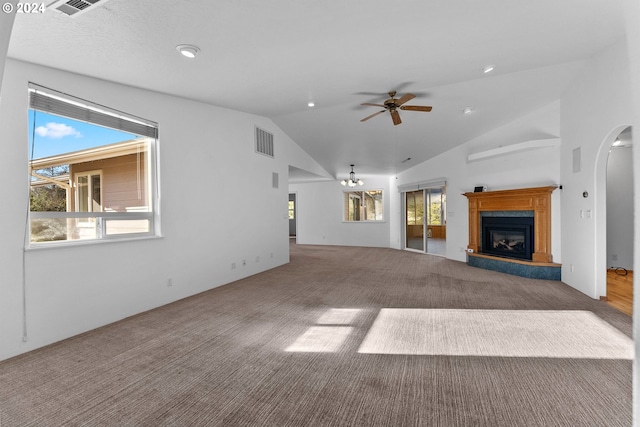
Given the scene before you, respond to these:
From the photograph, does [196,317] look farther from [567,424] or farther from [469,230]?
[469,230]

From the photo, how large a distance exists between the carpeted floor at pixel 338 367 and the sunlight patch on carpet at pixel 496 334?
0.02 meters

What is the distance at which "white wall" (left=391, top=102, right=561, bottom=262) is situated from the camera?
5.66 m

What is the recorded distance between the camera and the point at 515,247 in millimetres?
6254

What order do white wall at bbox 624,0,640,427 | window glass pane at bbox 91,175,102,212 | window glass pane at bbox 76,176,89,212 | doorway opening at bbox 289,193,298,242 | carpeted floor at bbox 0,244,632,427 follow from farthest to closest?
doorway opening at bbox 289,193,298,242
window glass pane at bbox 91,175,102,212
window glass pane at bbox 76,176,89,212
carpeted floor at bbox 0,244,632,427
white wall at bbox 624,0,640,427

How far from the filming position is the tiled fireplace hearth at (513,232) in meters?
5.66

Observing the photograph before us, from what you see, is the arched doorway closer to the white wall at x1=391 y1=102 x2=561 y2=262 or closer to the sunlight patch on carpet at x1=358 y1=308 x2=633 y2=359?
the white wall at x1=391 y1=102 x2=561 y2=262

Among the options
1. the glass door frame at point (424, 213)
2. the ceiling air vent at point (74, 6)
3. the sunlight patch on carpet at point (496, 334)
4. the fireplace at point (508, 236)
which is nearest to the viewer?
the ceiling air vent at point (74, 6)

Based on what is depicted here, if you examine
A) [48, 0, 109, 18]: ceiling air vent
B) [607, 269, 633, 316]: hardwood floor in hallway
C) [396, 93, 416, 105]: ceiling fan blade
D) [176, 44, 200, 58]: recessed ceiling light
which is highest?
[176, 44, 200, 58]: recessed ceiling light

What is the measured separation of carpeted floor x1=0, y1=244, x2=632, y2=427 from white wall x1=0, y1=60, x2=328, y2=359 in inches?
12.9

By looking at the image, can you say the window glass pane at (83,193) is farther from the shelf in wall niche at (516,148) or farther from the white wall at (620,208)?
the white wall at (620,208)

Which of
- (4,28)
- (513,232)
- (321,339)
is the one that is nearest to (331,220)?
(513,232)

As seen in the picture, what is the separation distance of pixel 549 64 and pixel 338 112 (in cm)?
321

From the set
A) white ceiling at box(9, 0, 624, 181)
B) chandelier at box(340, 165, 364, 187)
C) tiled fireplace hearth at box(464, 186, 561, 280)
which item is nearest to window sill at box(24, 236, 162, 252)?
white ceiling at box(9, 0, 624, 181)

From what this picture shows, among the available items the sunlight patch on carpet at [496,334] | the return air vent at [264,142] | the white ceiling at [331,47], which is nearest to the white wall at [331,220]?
the return air vent at [264,142]
